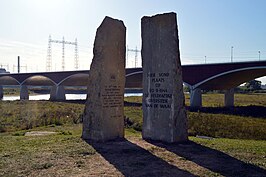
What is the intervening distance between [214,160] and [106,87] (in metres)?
4.44

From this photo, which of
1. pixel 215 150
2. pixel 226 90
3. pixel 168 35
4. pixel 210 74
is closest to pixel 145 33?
pixel 168 35

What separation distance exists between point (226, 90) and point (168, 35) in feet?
102

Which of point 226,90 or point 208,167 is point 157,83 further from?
point 226,90

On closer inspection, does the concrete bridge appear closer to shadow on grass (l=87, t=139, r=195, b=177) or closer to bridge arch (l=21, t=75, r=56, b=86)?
bridge arch (l=21, t=75, r=56, b=86)

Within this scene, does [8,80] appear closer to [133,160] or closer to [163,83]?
[163,83]

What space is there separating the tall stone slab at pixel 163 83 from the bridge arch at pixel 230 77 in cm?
2142

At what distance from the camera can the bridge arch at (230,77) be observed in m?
32.1

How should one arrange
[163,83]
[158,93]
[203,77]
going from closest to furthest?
[163,83]
[158,93]
[203,77]

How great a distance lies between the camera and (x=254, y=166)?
24.6 ft

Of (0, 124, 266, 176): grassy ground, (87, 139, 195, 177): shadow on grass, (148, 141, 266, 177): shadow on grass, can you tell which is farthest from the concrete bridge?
(87, 139, 195, 177): shadow on grass

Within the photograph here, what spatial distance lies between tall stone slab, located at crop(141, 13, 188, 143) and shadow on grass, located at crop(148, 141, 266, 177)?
2.02 feet

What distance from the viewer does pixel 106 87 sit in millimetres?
11078

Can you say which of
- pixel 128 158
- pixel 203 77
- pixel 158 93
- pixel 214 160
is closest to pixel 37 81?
pixel 203 77

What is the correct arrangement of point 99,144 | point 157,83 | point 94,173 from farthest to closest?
1. point 157,83
2. point 99,144
3. point 94,173
